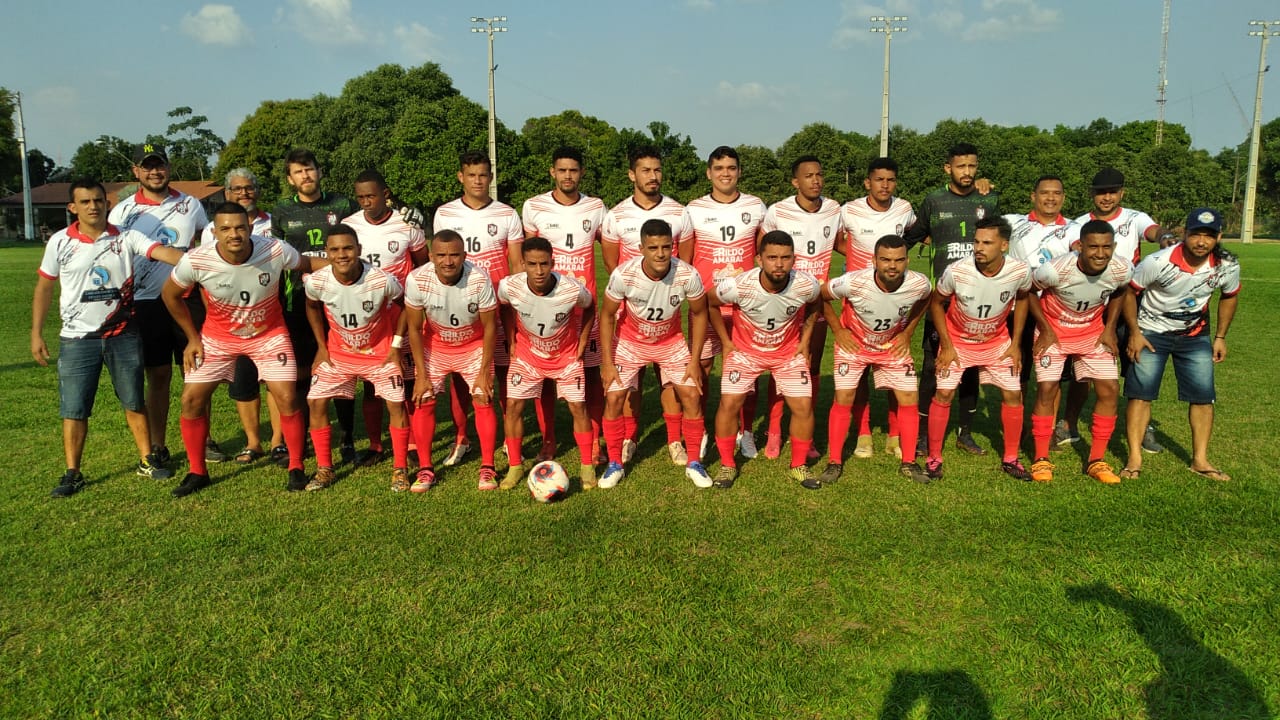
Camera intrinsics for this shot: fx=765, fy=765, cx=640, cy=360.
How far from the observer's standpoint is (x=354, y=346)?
591 cm

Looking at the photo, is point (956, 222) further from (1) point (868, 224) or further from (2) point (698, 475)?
(2) point (698, 475)

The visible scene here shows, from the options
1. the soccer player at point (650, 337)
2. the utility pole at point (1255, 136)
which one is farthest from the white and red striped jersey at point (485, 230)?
the utility pole at point (1255, 136)

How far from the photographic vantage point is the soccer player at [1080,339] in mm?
5871

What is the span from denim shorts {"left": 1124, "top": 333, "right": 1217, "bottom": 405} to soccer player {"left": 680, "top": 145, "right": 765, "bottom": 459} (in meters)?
3.07

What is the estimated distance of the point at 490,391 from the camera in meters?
5.94

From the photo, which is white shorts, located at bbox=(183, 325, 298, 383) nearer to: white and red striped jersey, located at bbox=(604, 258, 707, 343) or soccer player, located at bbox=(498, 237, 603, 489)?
soccer player, located at bbox=(498, 237, 603, 489)

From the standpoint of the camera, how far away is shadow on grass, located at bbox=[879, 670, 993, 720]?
323cm

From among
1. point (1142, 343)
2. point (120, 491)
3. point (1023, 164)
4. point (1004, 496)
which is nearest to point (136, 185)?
point (120, 491)

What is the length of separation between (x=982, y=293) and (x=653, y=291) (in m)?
2.53

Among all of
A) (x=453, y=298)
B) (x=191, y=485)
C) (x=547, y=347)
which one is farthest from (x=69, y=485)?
(x=547, y=347)

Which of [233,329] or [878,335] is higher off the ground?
[233,329]

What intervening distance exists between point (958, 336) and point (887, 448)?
4.13 ft

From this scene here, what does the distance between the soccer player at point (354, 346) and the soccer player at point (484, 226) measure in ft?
Result: 2.35

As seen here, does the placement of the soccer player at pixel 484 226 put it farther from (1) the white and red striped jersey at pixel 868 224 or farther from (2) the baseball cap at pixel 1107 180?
(2) the baseball cap at pixel 1107 180
